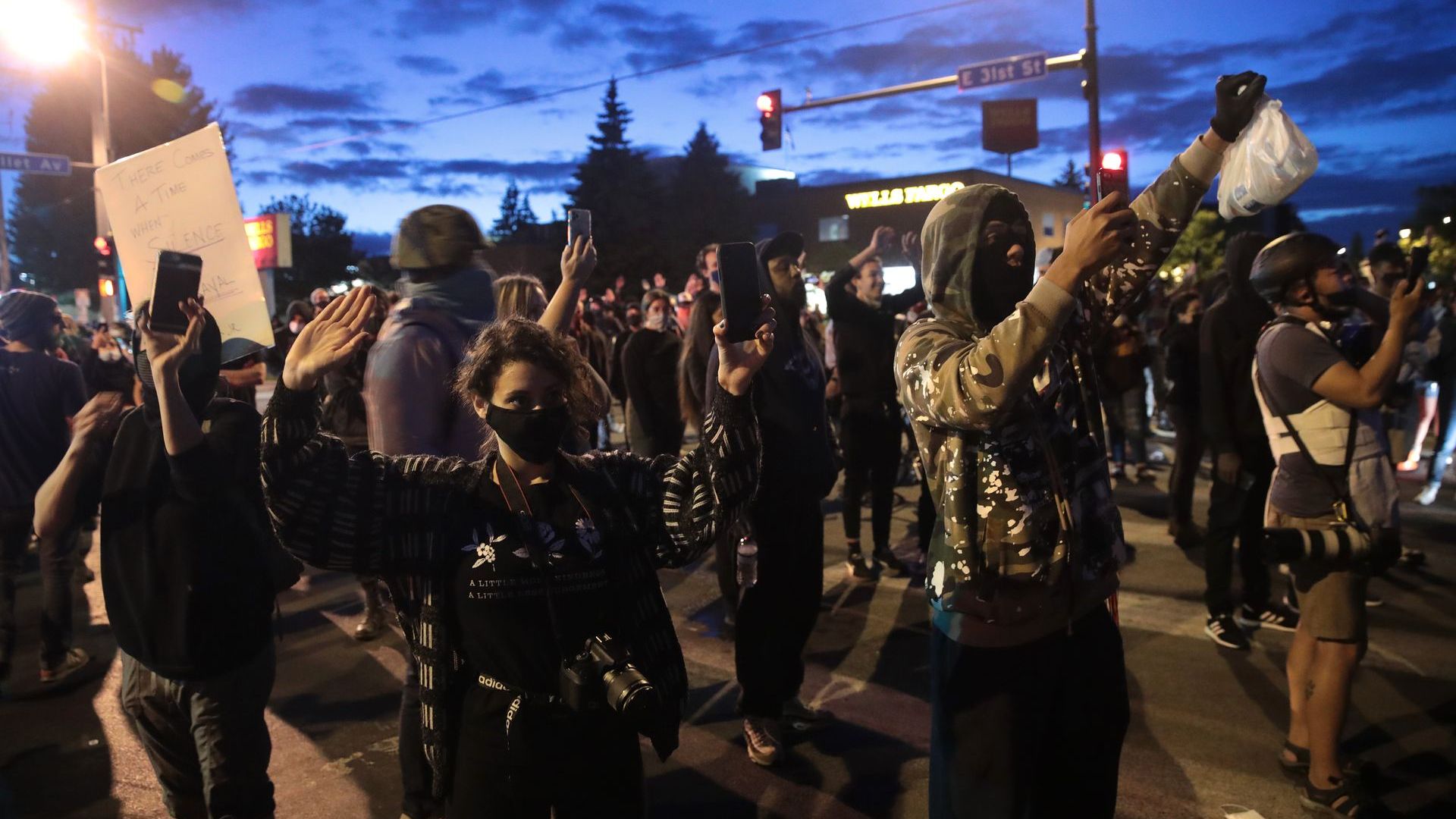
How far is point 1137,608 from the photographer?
5.86 meters

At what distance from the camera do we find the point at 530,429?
7.07 feet

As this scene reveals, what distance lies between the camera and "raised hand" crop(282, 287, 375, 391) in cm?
193

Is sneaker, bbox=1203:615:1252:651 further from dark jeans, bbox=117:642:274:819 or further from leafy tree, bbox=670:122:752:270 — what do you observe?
leafy tree, bbox=670:122:752:270

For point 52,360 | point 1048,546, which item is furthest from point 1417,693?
point 52,360

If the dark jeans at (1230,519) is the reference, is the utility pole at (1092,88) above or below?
above

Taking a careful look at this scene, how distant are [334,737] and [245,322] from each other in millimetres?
2548

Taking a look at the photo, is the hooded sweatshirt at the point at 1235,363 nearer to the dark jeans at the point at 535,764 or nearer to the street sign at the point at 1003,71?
the dark jeans at the point at 535,764

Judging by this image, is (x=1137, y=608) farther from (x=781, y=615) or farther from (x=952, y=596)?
(x=952, y=596)

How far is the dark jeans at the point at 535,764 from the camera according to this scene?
2.06m

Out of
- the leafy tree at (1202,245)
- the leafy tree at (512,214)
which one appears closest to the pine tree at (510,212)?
the leafy tree at (512,214)

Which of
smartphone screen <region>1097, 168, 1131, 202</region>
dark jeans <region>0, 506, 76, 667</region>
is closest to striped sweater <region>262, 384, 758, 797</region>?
smartphone screen <region>1097, 168, 1131, 202</region>

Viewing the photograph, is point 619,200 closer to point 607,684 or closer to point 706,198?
point 706,198

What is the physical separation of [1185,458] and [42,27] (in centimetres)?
2238

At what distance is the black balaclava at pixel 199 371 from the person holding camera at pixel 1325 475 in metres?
3.43
